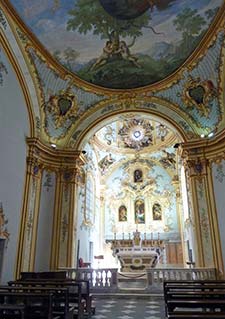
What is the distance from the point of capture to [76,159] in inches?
493

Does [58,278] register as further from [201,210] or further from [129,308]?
[201,210]

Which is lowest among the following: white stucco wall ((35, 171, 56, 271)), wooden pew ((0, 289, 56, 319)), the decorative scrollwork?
wooden pew ((0, 289, 56, 319))

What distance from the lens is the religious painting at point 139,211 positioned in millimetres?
19875

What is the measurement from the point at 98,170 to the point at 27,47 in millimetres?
11046

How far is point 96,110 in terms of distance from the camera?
1316 cm

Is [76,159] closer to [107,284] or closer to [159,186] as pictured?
[107,284]

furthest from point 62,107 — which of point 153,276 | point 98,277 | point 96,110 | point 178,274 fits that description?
point 178,274

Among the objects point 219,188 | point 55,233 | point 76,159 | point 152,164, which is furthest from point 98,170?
point 219,188

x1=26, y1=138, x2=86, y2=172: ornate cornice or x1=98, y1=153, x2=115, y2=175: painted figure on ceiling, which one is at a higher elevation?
Answer: x1=98, y1=153, x2=115, y2=175: painted figure on ceiling

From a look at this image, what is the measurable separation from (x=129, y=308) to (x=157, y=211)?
1255 cm

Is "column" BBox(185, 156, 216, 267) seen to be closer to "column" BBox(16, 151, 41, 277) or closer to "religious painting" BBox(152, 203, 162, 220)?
"column" BBox(16, 151, 41, 277)

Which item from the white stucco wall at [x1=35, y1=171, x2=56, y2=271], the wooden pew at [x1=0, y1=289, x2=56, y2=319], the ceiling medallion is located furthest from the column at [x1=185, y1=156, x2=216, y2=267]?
the ceiling medallion

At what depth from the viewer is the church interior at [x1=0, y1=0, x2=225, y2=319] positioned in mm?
9406

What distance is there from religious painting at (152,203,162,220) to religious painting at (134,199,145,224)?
0.78 meters
